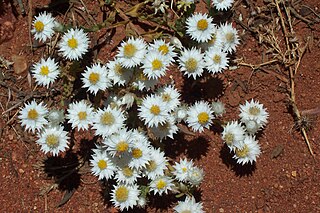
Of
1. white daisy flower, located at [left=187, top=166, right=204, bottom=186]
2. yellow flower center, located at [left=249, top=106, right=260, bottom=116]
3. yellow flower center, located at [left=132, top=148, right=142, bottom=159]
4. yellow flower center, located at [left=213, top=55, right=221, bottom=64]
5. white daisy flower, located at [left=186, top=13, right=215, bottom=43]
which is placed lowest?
yellow flower center, located at [left=132, top=148, right=142, bottom=159]

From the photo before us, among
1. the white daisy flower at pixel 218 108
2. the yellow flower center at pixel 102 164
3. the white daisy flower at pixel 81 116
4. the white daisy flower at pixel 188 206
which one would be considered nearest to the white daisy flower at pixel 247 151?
the white daisy flower at pixel 218 108

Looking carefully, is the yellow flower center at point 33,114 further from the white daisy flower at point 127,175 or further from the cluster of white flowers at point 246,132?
the cluster of white flowers at point 246,132

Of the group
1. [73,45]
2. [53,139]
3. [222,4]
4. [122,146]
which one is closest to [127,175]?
[122,146]

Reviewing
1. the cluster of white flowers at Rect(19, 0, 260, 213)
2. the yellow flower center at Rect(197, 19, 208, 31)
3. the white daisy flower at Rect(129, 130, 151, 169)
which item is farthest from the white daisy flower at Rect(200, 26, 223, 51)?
the white daisy flower at Rect(129, 130, 151, 169)

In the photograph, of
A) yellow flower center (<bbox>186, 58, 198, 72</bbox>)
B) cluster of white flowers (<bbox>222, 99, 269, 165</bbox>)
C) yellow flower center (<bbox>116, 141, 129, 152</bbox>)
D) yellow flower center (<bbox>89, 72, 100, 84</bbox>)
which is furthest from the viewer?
cluster of white flowers (<bbox>222, 99, 269, 165</bbox>)

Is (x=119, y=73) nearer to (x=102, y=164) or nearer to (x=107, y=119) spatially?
(x=107, y=119)

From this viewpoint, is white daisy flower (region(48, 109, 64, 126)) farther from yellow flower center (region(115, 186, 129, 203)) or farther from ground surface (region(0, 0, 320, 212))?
yellow flower center (region(115, 186, 129, 203))

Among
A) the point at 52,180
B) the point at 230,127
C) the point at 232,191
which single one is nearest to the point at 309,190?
the point at 232,191
